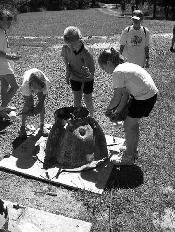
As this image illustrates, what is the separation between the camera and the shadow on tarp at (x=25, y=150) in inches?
217

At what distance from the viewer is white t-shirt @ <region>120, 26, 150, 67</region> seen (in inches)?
307

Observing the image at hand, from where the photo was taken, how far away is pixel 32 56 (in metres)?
13.5

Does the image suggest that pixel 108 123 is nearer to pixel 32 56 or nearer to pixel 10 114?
pixel 10 114

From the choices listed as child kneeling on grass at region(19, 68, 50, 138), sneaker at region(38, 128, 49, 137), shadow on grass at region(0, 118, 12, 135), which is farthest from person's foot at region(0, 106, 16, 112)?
sneaker at region(38, 128, 49, 137)

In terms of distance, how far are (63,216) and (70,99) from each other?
4473 millimetres

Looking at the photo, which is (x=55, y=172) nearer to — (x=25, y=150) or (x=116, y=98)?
(x=25, y=150)

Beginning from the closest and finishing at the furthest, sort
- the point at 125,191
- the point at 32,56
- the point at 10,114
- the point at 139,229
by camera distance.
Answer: the point at 139,229 → the point at 125,191 → the point at 10,114 → the point at 32,56

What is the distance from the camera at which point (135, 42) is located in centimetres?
782

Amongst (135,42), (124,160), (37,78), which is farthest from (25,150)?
(135,42)

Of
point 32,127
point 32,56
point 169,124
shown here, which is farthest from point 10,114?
point 32,56

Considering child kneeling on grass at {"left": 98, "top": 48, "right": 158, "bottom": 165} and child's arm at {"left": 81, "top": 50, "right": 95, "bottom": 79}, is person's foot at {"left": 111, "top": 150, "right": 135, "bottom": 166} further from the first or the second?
child's arm at {"left": 81, "top": 50, "right": 95, "bottom": 79}

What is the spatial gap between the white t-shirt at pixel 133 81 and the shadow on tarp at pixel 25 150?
1881mm

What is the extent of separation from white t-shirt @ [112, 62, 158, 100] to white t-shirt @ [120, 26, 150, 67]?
3071 mm

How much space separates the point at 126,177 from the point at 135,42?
3645mm
